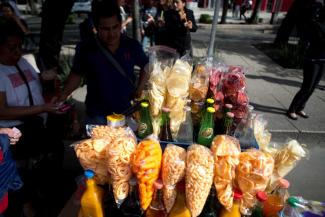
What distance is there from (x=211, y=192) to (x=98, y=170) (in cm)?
62

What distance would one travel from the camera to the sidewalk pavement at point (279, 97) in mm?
4012

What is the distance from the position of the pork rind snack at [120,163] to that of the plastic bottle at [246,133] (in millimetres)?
689

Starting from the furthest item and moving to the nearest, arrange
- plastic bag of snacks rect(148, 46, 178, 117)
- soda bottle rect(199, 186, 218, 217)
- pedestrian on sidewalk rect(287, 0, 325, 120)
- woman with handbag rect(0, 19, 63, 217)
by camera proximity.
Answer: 1. pedestrian on sidewalk rect(287, 0, 325, 120)
2. woman with handbag rect(0, 19, 63, 217)
3. plastic bag of snacks rect(148, 46, 178, 117)
4. soda bottle rect(199, 186, 218, 217)

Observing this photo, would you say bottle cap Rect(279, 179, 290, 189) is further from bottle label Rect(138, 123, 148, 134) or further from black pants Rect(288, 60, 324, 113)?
black pants Rect(288, 60, 324, 113)

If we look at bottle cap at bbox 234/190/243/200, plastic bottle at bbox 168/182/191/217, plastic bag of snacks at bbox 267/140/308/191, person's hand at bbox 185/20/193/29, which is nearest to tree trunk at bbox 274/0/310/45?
person's hand at bbox 185/20/193/29

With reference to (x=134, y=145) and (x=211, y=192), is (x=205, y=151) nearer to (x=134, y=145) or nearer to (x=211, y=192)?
(x=211, y=192)

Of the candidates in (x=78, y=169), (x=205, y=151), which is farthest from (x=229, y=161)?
(x=78, y=169)

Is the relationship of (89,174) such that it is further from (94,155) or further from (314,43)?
(314,43)

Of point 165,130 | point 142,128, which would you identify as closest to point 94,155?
point 142,128

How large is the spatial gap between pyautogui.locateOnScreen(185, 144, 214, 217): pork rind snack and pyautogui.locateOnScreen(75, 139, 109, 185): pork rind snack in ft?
1.49

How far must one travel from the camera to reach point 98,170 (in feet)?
4.55

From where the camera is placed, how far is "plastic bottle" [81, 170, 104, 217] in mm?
1347

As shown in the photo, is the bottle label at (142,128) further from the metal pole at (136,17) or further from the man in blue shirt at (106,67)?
the metal pole at (136,17)

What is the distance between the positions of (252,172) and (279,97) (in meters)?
4.42
